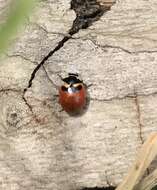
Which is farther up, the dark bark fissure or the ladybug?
the dark bark fissure

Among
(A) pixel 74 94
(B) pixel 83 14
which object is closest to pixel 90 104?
(A) pixel 74 94

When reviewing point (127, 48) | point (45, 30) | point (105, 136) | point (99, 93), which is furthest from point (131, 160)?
point (45, 30)

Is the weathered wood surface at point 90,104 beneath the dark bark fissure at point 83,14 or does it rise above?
beneath
